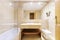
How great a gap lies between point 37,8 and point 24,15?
1.52ft

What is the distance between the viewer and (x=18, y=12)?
252cm

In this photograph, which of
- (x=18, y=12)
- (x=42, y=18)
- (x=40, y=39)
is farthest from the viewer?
(x=42, y=18)

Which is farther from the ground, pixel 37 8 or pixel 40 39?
pixel 37 8

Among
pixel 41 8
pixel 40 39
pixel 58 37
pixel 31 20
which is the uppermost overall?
pixel 41 8

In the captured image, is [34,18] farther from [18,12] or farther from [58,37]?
[58,37]

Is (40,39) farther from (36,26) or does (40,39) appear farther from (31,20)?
(31,20)

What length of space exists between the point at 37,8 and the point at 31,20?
0.42 meters

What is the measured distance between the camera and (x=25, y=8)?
268 cm

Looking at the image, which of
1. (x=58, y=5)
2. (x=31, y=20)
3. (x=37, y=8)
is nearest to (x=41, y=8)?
(x=37, y=8)

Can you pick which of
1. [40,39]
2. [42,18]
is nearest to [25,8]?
[42,18]

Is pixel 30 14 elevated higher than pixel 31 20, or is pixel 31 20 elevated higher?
pixel 30 14

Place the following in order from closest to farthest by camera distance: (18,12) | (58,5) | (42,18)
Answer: (58,5)
(18,12)
(42,18)

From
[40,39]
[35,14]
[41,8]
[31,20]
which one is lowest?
[40,39]

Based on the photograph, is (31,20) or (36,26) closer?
(36,26)
